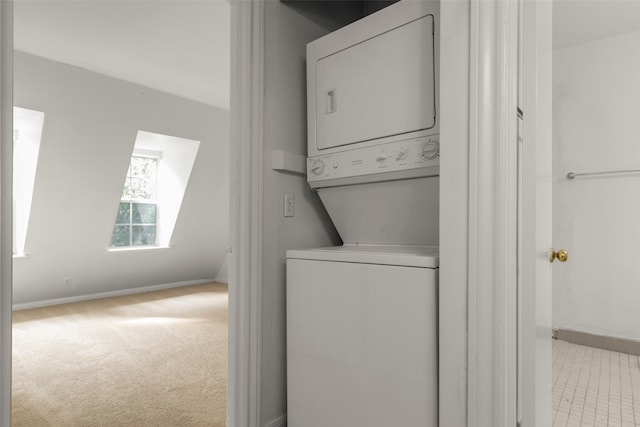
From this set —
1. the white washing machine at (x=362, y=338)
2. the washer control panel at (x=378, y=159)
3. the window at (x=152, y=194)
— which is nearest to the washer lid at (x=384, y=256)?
the white washing machine at (x=362, y=338)

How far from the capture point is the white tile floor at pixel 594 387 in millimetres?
1886

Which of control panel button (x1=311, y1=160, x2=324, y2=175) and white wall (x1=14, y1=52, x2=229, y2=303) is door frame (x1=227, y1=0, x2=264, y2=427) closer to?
control panel button (x1=311, y1=160, x2=324, y2=175)

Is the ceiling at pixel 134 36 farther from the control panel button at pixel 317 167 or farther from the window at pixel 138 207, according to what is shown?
the window at pixel 138 207

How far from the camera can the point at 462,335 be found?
114 cm

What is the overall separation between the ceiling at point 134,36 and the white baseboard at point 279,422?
7.39 feet

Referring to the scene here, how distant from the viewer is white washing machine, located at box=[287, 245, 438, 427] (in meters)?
1.24

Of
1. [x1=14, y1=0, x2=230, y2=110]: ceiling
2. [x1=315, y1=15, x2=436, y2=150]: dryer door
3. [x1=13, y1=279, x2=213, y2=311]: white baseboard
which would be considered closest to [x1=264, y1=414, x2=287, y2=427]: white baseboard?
[x1=315, y1=15, x2=436, y2=150]: dryer door

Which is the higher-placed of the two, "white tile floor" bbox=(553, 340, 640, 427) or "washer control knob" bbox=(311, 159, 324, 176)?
"washer control knob" bbox=(311, 159, 324, 176)

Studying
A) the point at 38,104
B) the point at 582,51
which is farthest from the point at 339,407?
the point at 38,104

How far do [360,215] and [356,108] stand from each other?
1.56 feet

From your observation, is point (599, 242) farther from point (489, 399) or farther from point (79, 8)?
point (79, 8)

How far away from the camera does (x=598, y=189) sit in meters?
2.85

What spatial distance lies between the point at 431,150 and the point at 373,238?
1.75ft

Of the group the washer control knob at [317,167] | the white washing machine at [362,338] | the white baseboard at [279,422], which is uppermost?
the washer control knob at [317,167]
